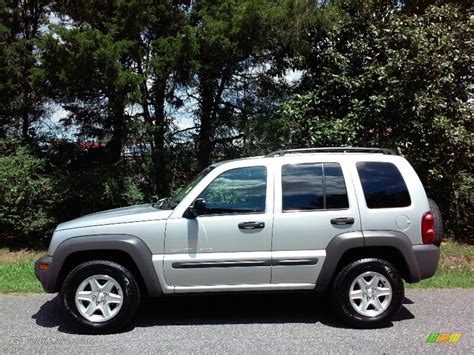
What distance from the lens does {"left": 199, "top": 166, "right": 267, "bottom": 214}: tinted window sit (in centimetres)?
562

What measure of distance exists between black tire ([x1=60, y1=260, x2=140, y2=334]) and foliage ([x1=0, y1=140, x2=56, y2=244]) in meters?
4.89

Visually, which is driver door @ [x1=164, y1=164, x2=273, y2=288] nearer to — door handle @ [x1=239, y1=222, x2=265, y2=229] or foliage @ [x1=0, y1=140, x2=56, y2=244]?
door handle @ [x1=239, y1=222, x2=265, y2=229]

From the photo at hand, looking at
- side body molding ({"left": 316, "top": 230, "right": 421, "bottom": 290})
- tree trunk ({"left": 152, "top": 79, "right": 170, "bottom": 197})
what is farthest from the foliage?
side body molding ({"left": 316, "top": 230, "right": 421, "bottom": 290})

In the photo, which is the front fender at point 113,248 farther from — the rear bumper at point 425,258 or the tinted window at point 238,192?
the rear bumper at point 425,258

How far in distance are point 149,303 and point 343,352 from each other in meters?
2.70

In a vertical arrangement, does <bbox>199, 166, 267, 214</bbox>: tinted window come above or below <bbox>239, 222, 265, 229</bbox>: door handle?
above

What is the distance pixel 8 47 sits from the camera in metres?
10.4

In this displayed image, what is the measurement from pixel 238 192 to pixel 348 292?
5.12ft

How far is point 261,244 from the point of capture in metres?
5.53

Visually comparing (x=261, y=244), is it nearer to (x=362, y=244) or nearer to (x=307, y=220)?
(x=307, y=220)

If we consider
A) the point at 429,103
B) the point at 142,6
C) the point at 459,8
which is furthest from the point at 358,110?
the point at 142,6

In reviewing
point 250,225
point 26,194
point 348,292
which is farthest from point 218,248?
point 26,194

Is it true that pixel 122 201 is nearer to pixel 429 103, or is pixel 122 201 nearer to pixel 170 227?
pixel 170 227

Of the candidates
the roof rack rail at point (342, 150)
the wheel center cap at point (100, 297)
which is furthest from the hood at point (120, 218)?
the roof rack rail at point (342, 150)
